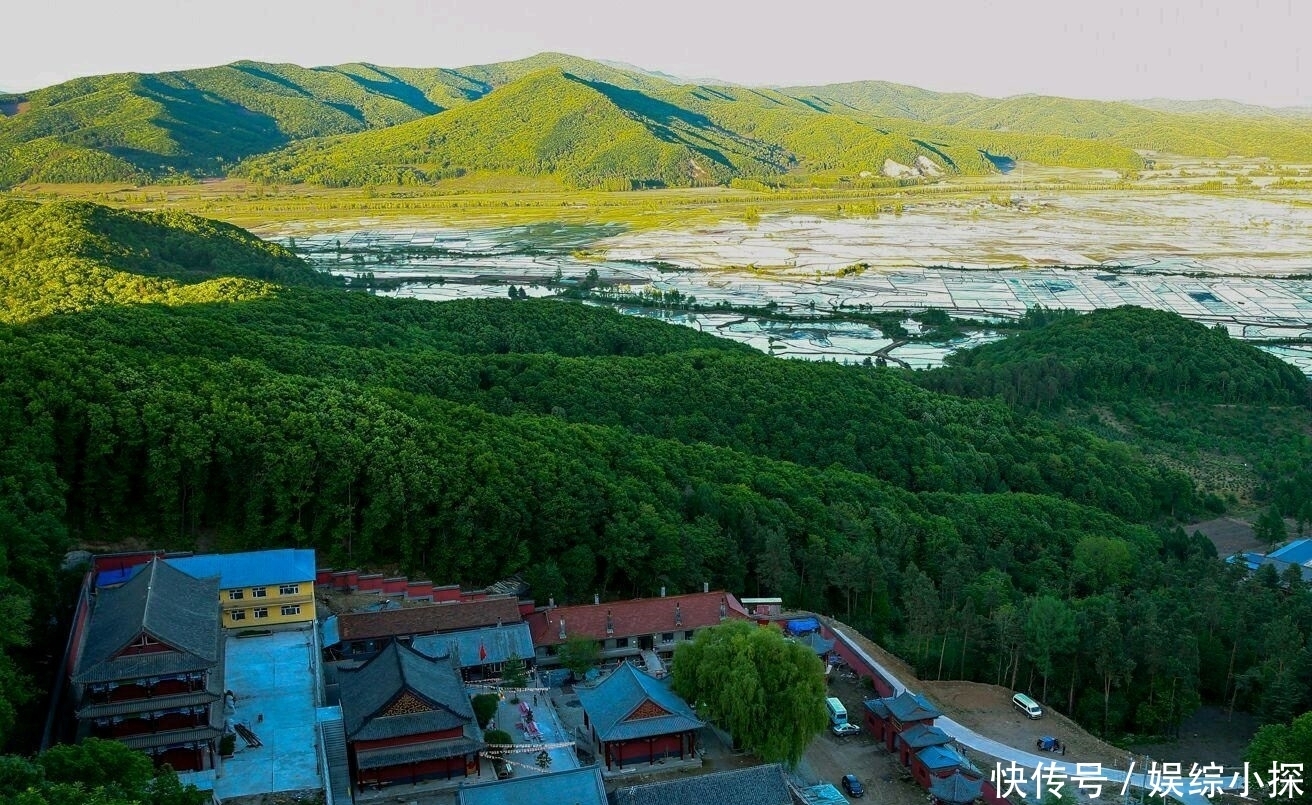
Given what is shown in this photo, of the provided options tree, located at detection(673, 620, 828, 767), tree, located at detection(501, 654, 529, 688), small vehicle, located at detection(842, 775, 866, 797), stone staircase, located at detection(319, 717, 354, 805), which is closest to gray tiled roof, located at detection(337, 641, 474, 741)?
stone staircase, located at detection(319, 717, 354, 805)

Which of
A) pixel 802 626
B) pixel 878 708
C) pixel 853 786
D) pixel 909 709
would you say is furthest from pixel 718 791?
pixel 802 626

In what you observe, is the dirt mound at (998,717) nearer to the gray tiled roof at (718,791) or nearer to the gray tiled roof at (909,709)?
the gray tiled roof at (909,709)

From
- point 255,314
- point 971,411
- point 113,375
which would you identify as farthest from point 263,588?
point 971,411

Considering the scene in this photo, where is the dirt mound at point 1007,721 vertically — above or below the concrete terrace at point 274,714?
below

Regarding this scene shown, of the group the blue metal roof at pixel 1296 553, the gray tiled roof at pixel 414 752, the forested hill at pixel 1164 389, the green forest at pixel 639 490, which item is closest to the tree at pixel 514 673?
the gray tiled roof at pixel 414 752

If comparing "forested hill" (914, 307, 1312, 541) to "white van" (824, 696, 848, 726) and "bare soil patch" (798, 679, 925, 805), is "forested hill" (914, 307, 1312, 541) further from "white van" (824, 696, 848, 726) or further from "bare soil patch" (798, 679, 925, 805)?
"bare soil patch" (798, 679, 925, 805)

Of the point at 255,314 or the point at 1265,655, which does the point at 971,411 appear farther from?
the point at 255,314
